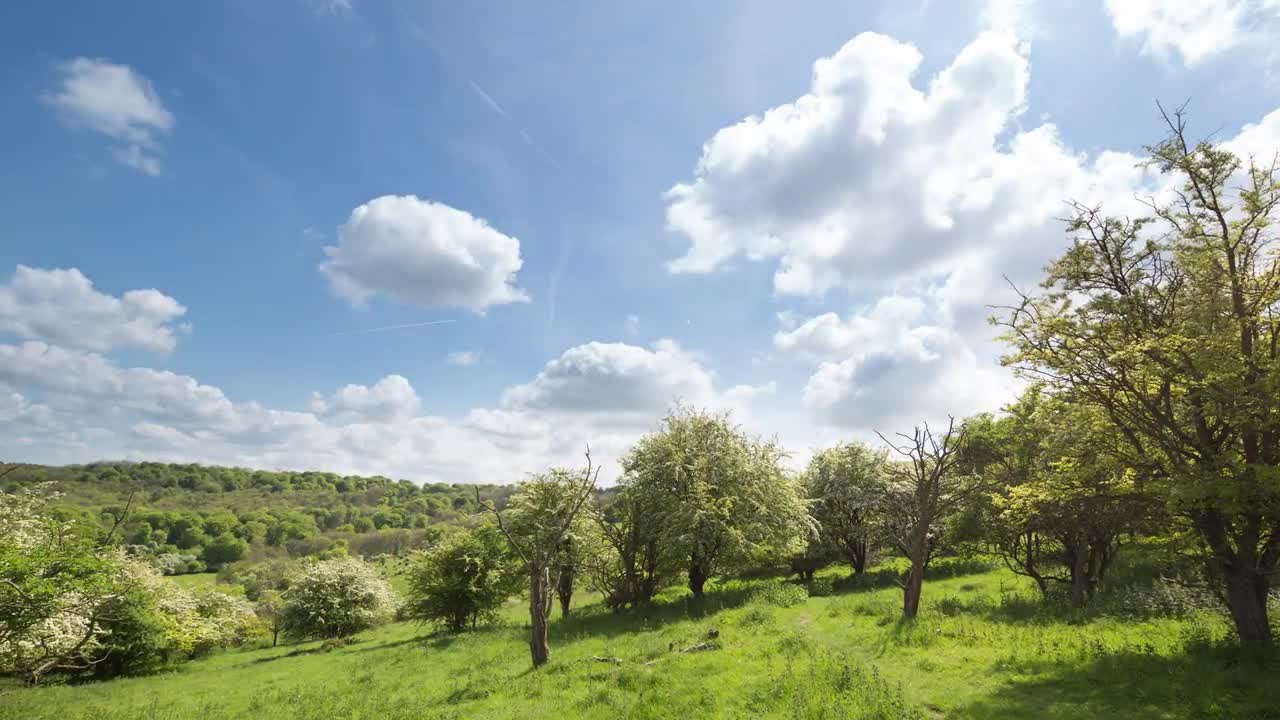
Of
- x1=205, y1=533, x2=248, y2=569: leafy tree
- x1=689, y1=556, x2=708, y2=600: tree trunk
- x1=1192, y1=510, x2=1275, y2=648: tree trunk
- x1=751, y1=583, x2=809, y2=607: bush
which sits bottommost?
x1=205, y1=533, x2=248, y2=569: leafy tree

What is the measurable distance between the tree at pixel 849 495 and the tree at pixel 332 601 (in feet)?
135

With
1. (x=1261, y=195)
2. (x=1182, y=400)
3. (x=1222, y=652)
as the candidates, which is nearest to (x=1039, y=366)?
(x=1182, y=400)

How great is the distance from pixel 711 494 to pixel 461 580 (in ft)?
66.1

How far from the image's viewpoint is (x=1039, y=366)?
1759 cm

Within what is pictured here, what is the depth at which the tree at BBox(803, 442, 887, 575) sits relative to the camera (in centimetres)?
4272

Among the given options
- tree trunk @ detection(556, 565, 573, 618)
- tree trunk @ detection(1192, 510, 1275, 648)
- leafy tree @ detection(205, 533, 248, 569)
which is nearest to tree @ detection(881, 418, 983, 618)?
tree trunk @ detection(1192, 510, 1275, 648)

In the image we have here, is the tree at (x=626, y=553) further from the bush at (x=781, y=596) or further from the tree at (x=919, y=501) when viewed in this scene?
the tree at (x=919, y=501)

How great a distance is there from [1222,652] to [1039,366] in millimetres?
8742

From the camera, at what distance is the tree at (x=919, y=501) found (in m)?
23.2

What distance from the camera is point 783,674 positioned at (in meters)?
15.5

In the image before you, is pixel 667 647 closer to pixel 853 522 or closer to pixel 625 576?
pixel 625 576

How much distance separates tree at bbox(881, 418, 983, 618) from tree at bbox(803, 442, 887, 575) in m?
1.69

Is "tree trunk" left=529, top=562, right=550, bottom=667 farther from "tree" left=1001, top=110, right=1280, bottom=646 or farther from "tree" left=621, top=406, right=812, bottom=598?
"tree" left=1001, top=110, right=1280, bottom=646

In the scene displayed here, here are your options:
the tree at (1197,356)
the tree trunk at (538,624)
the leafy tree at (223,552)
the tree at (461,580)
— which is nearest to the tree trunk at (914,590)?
the tree at (1197,356)
